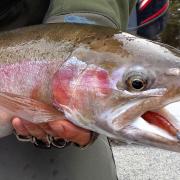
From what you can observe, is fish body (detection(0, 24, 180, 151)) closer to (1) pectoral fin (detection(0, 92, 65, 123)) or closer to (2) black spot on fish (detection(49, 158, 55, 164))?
(1) pectoral fin (detection(0, 92, 65, 123))

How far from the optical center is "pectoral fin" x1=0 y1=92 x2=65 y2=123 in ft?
5.90

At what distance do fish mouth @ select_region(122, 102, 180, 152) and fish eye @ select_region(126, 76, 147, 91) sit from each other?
0.27 ft

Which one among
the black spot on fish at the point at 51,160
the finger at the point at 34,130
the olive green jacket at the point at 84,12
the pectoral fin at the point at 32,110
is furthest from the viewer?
the black spot on fish at the point at 51,160

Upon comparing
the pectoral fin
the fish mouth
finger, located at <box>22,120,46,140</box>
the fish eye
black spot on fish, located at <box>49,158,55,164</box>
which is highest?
the fish eye

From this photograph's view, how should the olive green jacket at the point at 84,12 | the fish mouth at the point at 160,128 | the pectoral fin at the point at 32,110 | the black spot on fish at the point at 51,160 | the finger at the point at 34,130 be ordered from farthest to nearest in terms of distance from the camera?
the black spot on fish at the point at 51,160 → the olive green jacket at the point at 84,12 → the finger at the point at 34,130 → the pectoral fin at the point at 32,110 → the fish mouth at the point at 160,128

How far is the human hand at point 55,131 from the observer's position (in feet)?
5.99

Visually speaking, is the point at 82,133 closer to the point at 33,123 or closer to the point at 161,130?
the point at 33,123

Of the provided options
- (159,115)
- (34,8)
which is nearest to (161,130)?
(159,115)

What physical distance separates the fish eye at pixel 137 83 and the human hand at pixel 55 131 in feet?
0.82

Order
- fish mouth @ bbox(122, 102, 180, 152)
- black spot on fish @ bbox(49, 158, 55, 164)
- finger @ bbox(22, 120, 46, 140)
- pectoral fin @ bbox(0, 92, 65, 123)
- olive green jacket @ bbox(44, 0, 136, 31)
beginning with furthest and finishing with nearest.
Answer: black spot on fish @ bbox(49, 158, 55, 164) < olive green jacket @ bbox(44, 0, 136, 31) < finger @ bbox(22, 120, 46, 140) < pectoral fin @ bbox(0, 92, 65, 123) < fish mouth @ bbox(122, 102, 180, 152)

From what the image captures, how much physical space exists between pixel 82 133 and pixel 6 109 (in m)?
0.28

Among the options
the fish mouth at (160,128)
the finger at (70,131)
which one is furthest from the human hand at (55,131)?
the fish mouth at (160,128)

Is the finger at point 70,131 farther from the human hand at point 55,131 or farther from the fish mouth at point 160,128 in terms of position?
the fish mouth at point 160,128

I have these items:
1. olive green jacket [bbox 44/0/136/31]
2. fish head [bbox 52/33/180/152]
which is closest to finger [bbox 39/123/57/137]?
fish head [bbox 52/33/180/152]
